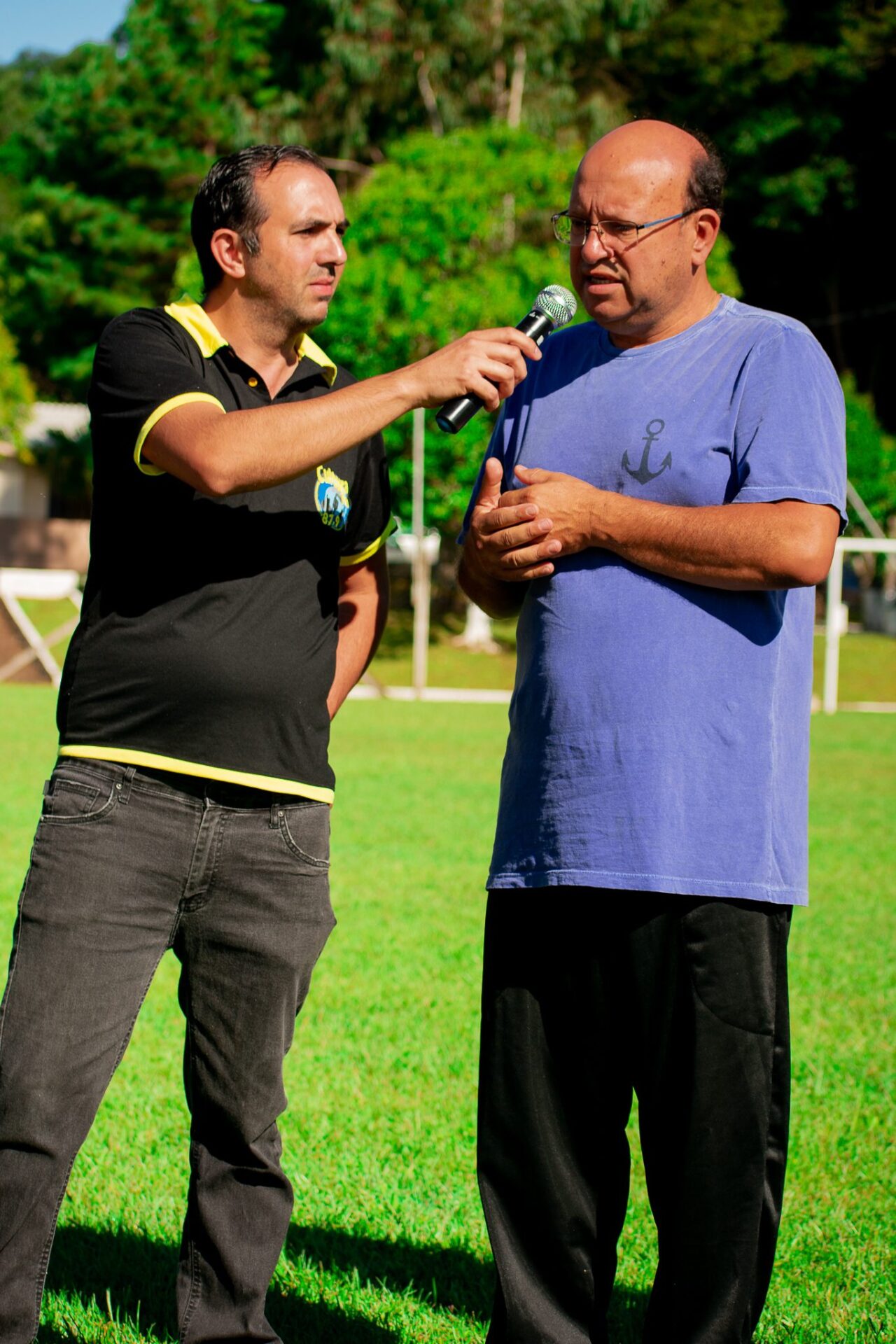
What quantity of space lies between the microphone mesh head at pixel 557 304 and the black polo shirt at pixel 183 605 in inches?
24.2

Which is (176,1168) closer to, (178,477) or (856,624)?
(178,477)

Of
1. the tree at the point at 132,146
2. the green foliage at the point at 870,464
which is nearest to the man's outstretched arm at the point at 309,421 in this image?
the green foliage at the point at 870,464

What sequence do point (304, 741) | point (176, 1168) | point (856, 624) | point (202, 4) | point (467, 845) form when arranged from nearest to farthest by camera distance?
point (304, 741) < point (176, 1168) < point (467, 845) < point (202, 4) < point (856, 624)

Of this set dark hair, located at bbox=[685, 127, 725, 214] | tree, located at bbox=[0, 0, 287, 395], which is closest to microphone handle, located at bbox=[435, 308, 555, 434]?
dark hair, located at bbox=[685, 127, 725, 214]

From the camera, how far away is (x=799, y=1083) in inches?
209

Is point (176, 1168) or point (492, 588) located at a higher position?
point (492, 588)

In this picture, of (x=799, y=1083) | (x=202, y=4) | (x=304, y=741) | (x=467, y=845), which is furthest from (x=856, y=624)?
(x=304, y=741)

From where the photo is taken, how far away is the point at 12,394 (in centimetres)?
3906

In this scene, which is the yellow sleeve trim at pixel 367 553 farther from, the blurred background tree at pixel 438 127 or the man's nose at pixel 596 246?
the blurred background tree at pixel 438 127

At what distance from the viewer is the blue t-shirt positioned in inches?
104

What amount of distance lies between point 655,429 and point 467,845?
7.58 meters

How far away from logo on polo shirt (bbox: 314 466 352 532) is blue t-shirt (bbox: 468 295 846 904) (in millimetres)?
504

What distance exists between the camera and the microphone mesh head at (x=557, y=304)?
3074 mm

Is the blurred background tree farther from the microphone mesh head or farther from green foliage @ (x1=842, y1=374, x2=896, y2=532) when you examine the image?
the microphone mesh head
